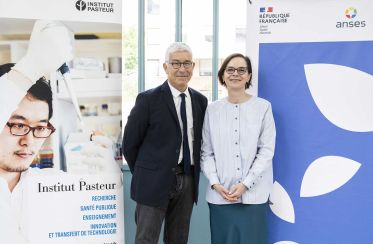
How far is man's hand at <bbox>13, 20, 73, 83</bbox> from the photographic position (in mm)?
2209

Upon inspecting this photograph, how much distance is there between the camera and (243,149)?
7.00 feet

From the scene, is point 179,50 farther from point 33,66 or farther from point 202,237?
point 202,237

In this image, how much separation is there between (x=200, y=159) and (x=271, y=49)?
0.81m

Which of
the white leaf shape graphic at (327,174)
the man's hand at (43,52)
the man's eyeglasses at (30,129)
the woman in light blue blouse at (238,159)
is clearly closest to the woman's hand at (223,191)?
the woman in light blue blouse at (238,159)

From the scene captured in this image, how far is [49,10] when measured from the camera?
88.3 inches

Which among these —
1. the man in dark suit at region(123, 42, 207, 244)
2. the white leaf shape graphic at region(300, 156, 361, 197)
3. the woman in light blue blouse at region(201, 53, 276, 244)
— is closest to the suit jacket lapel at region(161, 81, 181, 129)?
the man in dark suit at region(123, 42, 207, 244)

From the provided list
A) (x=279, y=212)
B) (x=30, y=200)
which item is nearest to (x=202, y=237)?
(x=279, y=212)

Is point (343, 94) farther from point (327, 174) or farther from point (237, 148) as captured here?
point (237, 148)

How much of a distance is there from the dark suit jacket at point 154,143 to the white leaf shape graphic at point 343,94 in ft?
2.89

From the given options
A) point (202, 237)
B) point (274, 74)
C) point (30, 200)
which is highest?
point (274, 74)

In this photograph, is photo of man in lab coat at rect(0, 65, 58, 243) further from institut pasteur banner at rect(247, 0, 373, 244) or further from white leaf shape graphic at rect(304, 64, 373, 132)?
white leaf shape graphic at rect(304, 64, 373, 132)

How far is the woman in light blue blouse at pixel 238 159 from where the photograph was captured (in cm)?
213

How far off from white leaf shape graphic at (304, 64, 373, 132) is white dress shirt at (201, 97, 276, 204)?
16.1 inches

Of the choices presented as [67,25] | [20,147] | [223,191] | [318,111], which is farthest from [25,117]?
[318,111]
